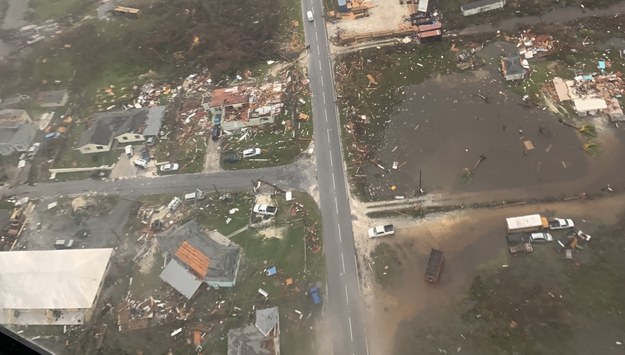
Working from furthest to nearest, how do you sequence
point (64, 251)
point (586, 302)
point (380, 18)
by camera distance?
point (380, 18)
point (64, 251)
point (586, 302)

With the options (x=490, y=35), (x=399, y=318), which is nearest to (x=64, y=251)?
(x=399, y=318)

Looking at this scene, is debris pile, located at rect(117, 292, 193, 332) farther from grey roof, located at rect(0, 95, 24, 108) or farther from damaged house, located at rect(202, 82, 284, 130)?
grey roof, located at rect(0, 95, 24, 108)

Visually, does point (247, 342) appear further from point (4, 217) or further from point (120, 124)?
point (4, 217)

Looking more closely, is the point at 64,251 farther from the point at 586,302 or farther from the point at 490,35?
the point at 490,35

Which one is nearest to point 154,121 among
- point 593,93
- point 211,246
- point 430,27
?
point 211,246

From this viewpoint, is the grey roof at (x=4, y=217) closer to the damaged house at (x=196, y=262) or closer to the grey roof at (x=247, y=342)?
the damaged house at (x=196, y=262)

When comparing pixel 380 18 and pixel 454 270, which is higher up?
pixel 380 18

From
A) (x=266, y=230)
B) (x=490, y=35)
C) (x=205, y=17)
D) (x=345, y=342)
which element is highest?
(x=205, y=17)
